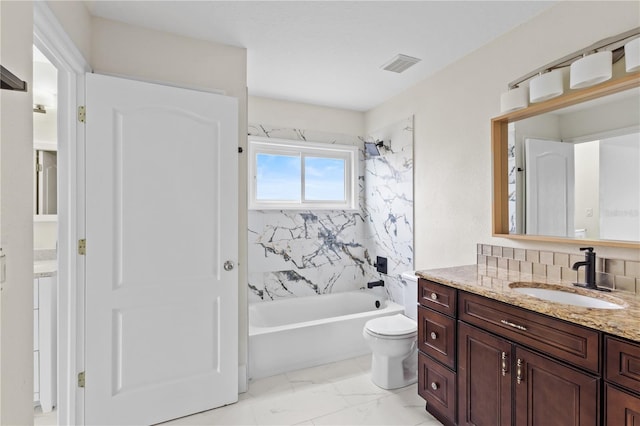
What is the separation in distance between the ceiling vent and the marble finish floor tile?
244cm

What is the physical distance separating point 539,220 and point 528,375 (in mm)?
945

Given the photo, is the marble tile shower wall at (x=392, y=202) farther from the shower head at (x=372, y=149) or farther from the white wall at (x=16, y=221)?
the white wall at (x=16, y=221)

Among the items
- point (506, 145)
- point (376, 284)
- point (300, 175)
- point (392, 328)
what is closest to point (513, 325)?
point (392, 328)

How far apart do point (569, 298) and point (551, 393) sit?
54 cm

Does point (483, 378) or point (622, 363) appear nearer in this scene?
point (622, 363)

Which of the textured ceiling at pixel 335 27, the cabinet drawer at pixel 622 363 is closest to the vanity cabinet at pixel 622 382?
the cabinet drawer at pixel 622 363

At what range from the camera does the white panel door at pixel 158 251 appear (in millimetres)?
1791

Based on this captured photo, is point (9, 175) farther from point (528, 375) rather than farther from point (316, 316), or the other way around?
point (316, 316)

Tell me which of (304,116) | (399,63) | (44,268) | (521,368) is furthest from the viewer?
(304,116)

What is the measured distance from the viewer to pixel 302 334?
8.45 ft

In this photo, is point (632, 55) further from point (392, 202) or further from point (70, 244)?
point (70, 244)

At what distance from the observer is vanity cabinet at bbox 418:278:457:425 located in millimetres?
1732

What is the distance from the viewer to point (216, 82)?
2.21m

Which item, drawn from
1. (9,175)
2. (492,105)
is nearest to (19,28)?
(9,175)
